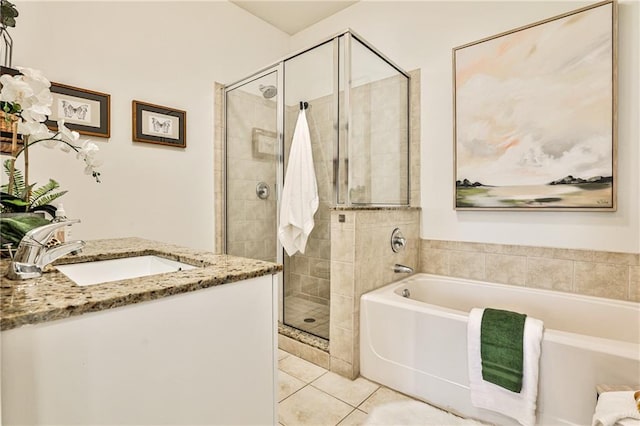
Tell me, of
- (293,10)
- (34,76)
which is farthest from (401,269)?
(293,10)

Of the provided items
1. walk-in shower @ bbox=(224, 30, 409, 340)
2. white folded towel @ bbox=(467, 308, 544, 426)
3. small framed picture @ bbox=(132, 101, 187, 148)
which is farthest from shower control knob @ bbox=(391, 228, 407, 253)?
small framed picture @ bbox=(132, 101, 187, 148)

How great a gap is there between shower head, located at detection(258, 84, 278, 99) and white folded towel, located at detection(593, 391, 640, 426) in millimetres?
2385

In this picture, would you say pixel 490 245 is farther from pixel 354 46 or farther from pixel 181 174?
pixel 181 174

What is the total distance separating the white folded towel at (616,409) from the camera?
3.24ft

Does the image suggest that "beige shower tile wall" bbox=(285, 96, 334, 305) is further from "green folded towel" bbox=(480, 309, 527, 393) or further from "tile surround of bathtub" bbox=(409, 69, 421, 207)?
"green folded towel" bbox=(480, 309, 527, 393)

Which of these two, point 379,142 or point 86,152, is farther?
point 379,142

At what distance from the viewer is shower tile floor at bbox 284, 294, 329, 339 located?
214 cm

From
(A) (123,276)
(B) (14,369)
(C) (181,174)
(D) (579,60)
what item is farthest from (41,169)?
(D) (579,60)

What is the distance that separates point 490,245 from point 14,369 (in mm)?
2316

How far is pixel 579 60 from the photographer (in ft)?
5.91

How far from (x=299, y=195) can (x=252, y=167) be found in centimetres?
64

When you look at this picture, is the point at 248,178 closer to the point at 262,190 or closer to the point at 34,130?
the point at 262,190

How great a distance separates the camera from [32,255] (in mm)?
736

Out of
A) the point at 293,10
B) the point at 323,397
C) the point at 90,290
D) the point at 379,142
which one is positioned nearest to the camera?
the point at 90,290
